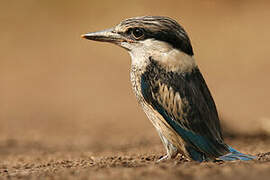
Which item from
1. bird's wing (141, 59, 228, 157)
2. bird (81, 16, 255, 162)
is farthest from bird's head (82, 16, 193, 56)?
bird's wing (141, 59, 228, 157)

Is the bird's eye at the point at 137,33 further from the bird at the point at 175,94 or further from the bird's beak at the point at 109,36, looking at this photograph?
the bird's beak at the point at 109,36

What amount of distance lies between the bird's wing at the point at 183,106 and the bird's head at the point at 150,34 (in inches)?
13.1

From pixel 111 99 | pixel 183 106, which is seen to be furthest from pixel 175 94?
pixel 111 99

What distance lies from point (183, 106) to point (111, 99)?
9.13 m

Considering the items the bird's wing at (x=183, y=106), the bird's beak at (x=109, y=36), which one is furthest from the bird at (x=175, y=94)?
the bird's beak at (x=109, y=36)

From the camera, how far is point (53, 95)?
1487cm

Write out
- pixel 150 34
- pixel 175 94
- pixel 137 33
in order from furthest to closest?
pixel 137 33, pixel 150 34, pixel 175 94

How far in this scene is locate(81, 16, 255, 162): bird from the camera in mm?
5180

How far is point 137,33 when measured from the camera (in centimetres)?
559

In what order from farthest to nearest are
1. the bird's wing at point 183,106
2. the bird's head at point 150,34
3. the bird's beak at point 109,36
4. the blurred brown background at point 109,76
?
the blurred brown background at point 109,76 → the bird's beak at point 109,36 → the bird's head at point 150,34 → the bird's wing at point 183,106

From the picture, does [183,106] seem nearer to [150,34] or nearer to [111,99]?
[150,34]

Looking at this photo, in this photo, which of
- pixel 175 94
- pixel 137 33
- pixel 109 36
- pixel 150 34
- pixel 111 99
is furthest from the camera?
pixel 111 99

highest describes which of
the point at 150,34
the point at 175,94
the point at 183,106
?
the point at 150,34

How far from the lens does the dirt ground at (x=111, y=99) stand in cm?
524
